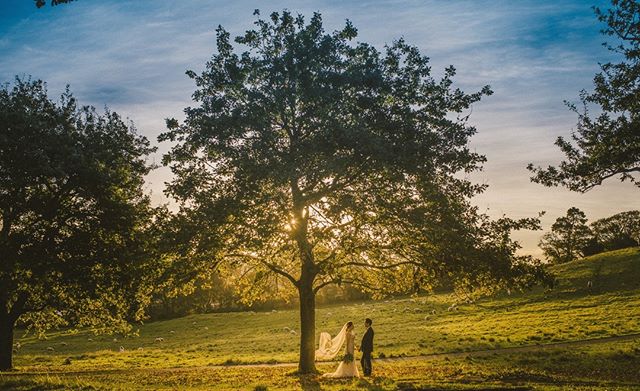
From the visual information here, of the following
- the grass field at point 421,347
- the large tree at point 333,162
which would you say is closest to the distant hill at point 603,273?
the grass field at point 421,347

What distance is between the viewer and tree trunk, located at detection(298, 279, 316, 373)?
84.7ft

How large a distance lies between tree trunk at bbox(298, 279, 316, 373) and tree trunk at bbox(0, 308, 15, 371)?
773 inches

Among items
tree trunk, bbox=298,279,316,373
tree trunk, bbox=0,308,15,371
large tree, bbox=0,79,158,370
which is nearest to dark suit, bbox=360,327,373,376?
tree trunk, bbox=298,279,316,373

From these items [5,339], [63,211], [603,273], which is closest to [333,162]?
[63,211]

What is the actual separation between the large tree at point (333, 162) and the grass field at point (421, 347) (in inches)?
209

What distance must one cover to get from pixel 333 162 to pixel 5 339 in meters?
26.6

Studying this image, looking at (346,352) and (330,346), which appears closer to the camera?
(346,352)

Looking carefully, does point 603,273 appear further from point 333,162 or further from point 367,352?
point 333,162

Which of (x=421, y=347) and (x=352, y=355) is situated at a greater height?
(x=352, y=355)

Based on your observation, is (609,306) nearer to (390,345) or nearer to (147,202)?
(390,345)

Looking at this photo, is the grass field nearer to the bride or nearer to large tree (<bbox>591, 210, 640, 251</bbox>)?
the bride

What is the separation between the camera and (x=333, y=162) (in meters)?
19.7

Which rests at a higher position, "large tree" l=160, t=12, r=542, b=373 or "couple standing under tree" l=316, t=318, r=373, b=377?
"large tree" l=160, t=12, r=542, b=373

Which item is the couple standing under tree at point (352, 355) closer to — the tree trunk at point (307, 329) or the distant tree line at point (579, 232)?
the tree trunk at point (307, 329)
